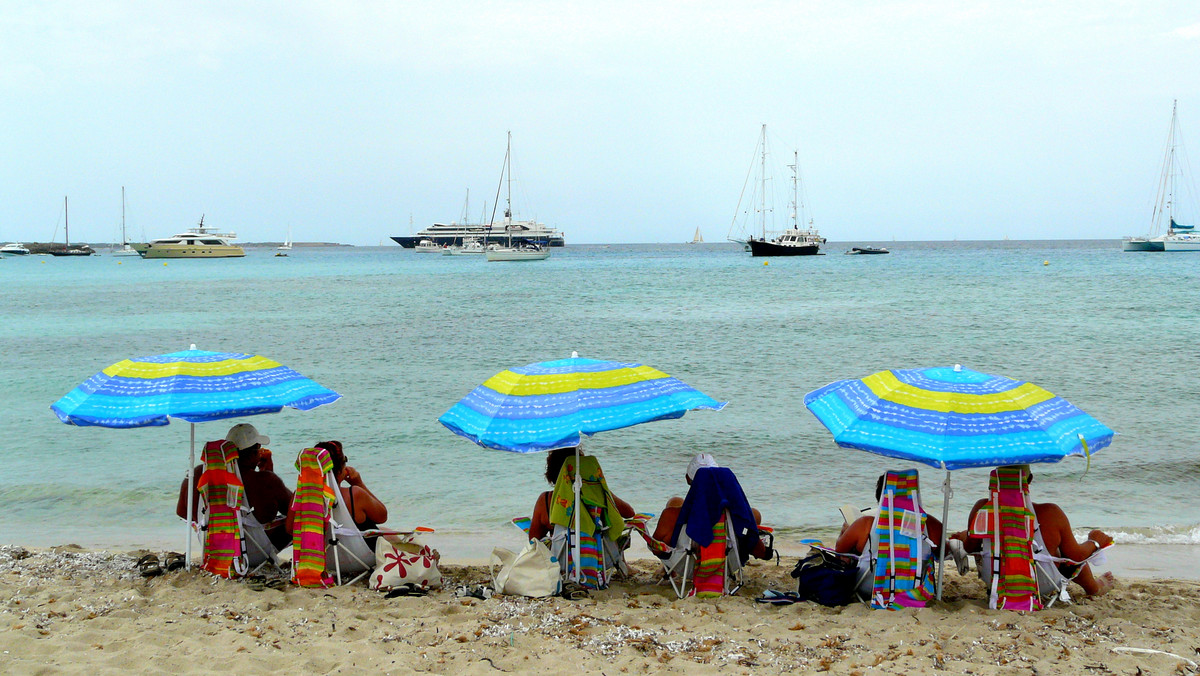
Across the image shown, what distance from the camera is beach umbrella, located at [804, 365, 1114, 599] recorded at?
4.08 meters

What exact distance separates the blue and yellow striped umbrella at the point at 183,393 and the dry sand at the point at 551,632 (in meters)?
1.05

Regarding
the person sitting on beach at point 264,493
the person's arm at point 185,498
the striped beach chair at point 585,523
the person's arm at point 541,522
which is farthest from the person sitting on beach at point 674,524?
the person's arm at point 185,498

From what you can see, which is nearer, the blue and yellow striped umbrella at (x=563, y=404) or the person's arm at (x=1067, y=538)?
the blue and yellow striped umbrella at (x=563, y=404)

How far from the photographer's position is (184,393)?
16.0 feet

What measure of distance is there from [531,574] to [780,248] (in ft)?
267

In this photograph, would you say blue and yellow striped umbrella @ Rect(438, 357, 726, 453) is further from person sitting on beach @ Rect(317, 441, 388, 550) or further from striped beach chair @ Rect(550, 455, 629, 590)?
person sitting on beach @ Rect(317, 441, 388, 550)

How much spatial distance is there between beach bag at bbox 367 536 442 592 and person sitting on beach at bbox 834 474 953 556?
95.4 inches

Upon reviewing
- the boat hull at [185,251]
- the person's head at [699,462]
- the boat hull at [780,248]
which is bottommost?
the person's head at [699,462]

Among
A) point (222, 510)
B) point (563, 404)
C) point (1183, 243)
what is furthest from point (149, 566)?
point (1183, 243)

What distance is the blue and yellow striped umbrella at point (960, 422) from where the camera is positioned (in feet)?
13.4

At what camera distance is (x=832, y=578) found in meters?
4.94

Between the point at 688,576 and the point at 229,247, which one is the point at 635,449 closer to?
the point at 688,576

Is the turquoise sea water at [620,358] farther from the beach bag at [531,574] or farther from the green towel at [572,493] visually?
the green towel at [572,493]

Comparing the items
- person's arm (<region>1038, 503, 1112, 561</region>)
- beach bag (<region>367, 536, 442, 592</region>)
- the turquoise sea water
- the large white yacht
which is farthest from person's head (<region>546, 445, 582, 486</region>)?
the large white yacht
